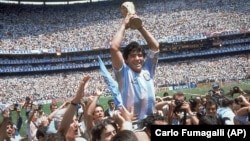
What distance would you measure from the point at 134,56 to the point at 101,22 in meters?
50.6

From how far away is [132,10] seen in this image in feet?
13.2

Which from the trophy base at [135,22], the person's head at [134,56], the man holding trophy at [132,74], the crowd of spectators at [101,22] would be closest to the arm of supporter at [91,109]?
the man holding trophy at [132,74]

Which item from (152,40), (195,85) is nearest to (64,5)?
(195,85)

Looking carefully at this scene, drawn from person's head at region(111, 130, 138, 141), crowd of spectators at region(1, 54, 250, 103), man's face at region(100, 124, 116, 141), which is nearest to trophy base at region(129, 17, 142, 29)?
man's face at region(100, 124, 116, 141)

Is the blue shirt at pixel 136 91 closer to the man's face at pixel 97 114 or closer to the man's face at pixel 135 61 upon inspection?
the man's face at pixel 135 61

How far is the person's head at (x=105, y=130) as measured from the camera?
3428mm

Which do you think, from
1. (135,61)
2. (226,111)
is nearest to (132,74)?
(135,61)

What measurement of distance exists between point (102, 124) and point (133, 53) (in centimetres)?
97

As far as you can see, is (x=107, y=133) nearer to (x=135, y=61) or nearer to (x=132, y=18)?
(x=135, y=61)

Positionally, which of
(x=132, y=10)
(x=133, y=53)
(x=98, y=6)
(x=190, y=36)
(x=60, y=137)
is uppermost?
(x=98, y=6)

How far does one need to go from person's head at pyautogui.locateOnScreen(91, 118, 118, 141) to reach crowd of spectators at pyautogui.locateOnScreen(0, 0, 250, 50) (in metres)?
47.4

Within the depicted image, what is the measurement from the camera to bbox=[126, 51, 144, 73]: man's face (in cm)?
413

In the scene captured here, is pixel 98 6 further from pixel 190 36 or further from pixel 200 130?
pixel 200 130

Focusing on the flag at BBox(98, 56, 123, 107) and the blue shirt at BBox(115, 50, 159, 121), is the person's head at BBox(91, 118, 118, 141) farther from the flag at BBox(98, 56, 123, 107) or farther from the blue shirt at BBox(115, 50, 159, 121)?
the blue shirt at BBox(115, 50, 159, 121)
